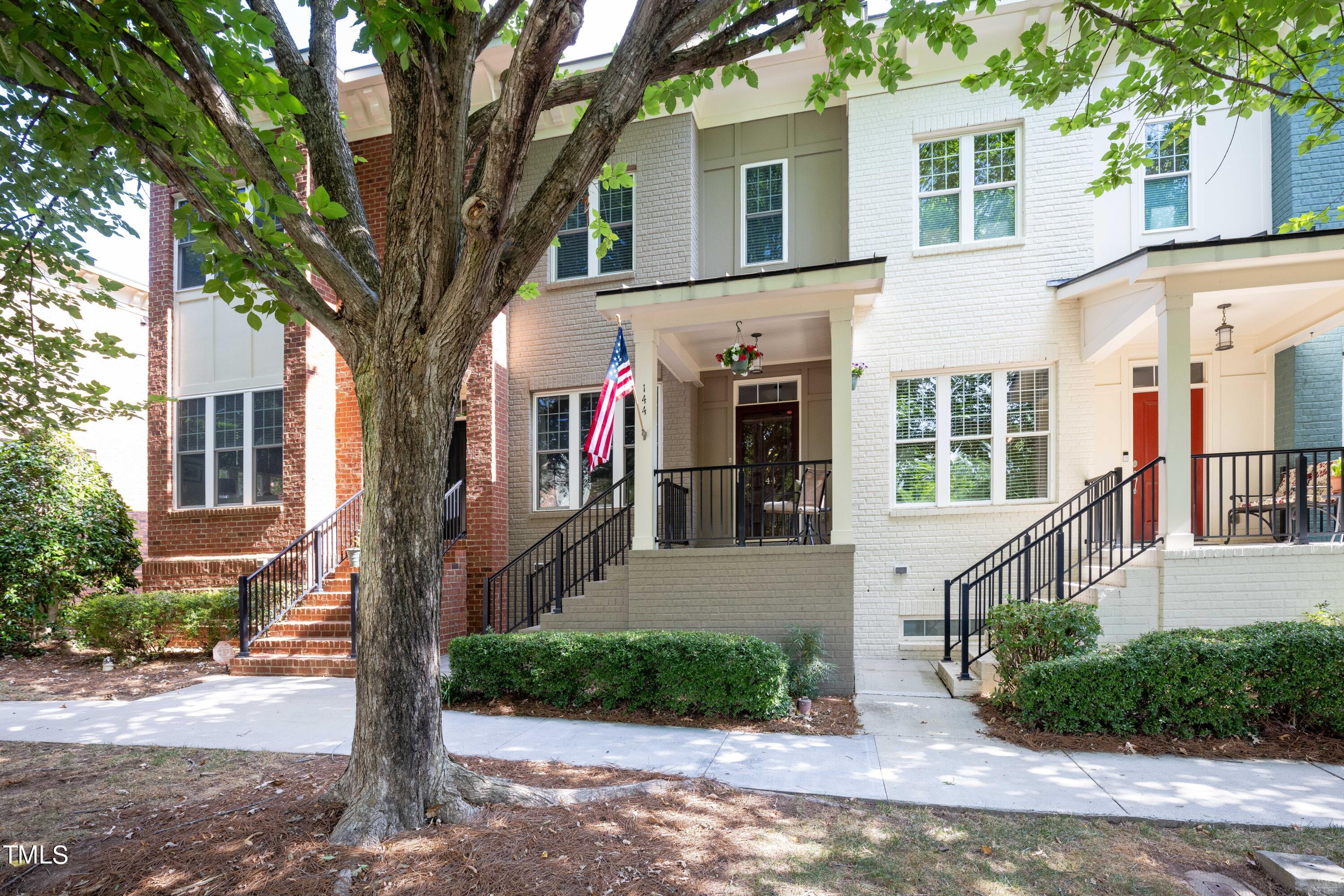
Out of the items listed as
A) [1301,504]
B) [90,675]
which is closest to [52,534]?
[90,675]

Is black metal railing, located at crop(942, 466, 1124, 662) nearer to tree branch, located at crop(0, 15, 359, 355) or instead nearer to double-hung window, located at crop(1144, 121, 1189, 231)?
double-hung window, located at crop(1144, 121, 1189, 231)

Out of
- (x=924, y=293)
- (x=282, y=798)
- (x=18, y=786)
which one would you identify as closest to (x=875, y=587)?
(x=924, y=293)

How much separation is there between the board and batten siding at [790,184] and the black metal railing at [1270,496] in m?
5.55

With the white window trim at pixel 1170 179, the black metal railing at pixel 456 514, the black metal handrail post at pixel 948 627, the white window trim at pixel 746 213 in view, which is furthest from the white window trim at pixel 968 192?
the black metal railing at pixel 456 514

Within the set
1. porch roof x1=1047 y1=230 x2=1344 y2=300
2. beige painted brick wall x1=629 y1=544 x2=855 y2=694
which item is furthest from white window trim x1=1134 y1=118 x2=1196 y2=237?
beige painted brick wall x1=629 y1=544 x2=855 y2=694

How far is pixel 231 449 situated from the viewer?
12664mm

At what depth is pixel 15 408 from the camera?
6.46 m

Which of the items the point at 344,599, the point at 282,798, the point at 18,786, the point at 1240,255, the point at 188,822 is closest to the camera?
the point at 188,822

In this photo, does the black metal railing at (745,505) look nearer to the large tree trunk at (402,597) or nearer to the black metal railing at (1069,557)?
the black metal railing at (1069,557)

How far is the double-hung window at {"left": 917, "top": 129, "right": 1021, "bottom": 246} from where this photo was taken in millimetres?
10305

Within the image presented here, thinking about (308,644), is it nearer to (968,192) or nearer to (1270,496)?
(968,192)

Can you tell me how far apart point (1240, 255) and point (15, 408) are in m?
11.5

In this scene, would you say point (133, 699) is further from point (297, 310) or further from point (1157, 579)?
point (1157, 579)

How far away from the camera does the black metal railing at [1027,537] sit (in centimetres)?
887
